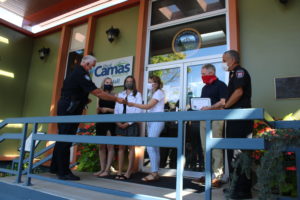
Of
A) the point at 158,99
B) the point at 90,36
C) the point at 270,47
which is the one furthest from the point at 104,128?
the point at 90,36

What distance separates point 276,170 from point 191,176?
2.49m

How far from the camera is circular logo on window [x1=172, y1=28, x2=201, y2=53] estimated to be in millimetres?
4324

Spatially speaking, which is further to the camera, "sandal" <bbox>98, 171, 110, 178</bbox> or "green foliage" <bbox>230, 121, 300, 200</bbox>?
"sandal" <bbox>98, 171, 110, 178</bbox>

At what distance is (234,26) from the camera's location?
12.3 feet

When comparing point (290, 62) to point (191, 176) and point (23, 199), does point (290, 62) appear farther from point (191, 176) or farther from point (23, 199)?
point (23, 199)

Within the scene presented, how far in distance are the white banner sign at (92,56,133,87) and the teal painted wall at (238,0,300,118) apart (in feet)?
7.28

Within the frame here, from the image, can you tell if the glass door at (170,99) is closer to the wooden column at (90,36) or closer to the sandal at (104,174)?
the sandal at (104,174)

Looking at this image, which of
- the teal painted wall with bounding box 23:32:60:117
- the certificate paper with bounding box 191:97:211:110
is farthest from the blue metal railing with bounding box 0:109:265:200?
the teal painted wall with bounding box 23:32:60:117

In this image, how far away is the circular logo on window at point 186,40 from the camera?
4324mm

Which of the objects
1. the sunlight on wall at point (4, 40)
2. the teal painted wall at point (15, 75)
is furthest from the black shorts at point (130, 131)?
the sunlight on wall at point (4, 40)

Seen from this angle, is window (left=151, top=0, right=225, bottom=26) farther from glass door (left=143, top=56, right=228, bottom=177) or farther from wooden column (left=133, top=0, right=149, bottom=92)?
glass door (left=143, top=56, right=228, bottom=177)

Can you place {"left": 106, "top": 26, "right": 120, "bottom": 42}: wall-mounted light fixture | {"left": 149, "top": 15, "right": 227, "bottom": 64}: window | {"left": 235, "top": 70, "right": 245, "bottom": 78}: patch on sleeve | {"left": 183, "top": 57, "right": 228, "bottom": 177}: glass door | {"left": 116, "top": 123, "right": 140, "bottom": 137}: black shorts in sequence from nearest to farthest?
{"left": 235, "top": 70, "right": 245, "bottom": 78}: patch on sleeve
{"left": 116, "top": 123, "right": 140, "bottom": 137}: black shorts
{"left": 183, "top": 57, "right": 228, "bottom": 177}: glass door
{"left": 149, "top": 15, "right": 227, "bottom": 64}: window
{"left": 106, "top": 26, "right": 120, "bottom": 42}: wall-mounted light fixture

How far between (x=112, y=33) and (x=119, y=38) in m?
0.19

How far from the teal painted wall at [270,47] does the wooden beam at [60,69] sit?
4.36 metres
